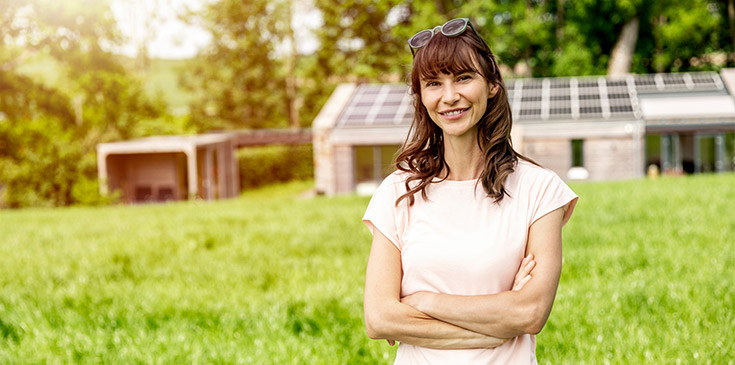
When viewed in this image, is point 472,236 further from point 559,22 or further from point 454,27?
point 559,22

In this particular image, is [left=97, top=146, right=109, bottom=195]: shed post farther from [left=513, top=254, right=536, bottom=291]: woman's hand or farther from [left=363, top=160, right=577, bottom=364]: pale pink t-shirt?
[left=513, top=254, right=536, bottom=291]: woman's hand

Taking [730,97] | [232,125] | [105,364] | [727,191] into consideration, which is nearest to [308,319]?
[105,364]

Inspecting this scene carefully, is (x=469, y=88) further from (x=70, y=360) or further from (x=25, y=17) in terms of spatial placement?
(x=25, y=17)

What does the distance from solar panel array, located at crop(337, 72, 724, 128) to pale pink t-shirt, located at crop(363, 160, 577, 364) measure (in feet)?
79.7

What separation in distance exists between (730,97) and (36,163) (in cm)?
2951

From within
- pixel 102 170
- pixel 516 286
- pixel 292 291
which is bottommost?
pixel 292 291

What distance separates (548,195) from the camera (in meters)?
2.59

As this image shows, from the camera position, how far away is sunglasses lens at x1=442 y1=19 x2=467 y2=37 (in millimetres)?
2627

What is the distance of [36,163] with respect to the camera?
30094 millimetres

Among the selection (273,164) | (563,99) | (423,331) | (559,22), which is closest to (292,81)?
(273,164)

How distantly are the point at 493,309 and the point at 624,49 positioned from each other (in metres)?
36.4

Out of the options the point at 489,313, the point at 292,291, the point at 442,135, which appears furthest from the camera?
the point at 292,291

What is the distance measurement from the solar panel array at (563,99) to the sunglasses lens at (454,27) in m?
24.2

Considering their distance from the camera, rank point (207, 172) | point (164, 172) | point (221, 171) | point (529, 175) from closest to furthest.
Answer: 1. point (529, 175)
2. point (207, 172)
3. point (164, 172)
4. point (221, 171)
